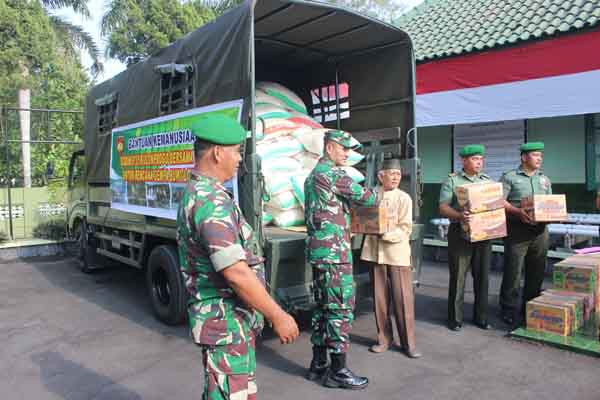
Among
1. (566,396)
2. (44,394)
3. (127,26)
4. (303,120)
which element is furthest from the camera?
(127,26)

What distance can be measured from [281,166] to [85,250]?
4.46m

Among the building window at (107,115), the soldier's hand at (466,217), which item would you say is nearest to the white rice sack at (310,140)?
the soldier's hand at (466,217)

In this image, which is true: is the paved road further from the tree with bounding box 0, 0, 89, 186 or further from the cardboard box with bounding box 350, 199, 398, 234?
the tree with bounding box 0, 0, 89, 186

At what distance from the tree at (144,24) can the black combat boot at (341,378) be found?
2000 centimetres

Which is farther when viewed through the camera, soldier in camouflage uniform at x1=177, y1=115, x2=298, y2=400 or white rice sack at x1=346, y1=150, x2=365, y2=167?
white rice sack at x1=346, y1=150, x2=365, y2=167

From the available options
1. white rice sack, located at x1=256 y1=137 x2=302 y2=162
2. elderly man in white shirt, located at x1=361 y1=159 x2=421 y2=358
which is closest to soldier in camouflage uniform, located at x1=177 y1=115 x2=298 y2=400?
elderly man in white shirt, located at x1=361 y1=159 x2=421 y2=358

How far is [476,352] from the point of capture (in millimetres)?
4031

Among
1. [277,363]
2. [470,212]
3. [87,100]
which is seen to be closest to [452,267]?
[470,212]

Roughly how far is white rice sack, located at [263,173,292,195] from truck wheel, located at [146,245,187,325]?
1205 mm

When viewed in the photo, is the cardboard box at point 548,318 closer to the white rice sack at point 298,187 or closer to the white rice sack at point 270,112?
the white rice sack at point 298,187

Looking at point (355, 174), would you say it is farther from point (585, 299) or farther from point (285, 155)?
point (585, 299)

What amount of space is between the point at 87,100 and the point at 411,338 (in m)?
5.53

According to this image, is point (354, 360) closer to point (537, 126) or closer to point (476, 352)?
point (476, 352)

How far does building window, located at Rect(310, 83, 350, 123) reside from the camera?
5488 mm
